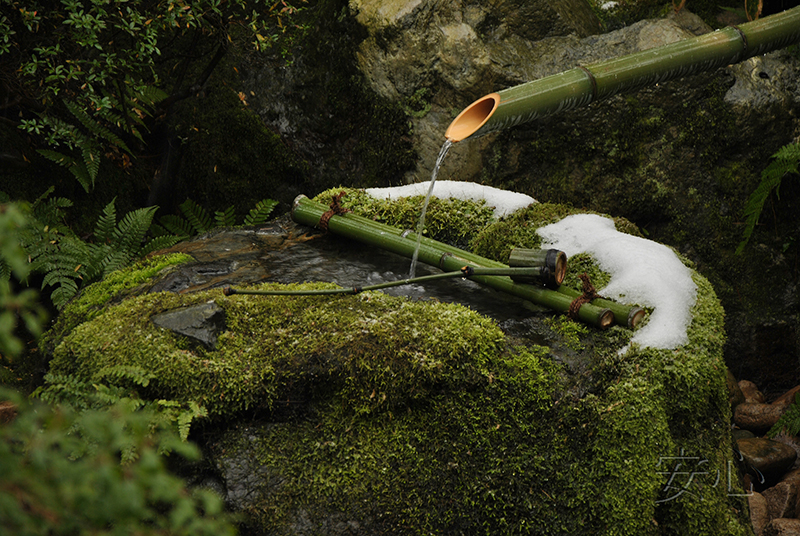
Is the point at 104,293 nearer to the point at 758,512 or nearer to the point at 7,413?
the point at 7,413

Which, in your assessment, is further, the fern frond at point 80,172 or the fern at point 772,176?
the fern frond at point 80,172

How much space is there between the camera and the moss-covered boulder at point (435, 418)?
2895 millimetres

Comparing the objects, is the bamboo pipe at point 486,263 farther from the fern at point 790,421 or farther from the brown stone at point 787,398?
the brown stone at point 787,398

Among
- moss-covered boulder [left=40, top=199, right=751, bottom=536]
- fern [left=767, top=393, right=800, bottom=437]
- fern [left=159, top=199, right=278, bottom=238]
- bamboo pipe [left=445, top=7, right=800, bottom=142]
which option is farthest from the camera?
fern [left=159, top=199, right=278, bottom=238]

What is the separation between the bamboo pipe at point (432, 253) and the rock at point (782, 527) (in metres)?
1.95

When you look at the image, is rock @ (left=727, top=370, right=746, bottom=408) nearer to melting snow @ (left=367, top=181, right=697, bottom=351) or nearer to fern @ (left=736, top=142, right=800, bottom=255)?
fern @ (left=736, top=142, right=800, bottom=255)

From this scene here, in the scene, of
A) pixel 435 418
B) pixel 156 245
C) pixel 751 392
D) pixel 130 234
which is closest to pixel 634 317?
pixel 435 418

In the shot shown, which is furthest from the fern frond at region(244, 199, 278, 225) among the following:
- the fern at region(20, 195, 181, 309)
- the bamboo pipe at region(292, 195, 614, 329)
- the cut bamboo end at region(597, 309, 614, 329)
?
the cut bamboo end at region(597, 309, 614, 329)

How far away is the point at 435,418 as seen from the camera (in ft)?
10.3

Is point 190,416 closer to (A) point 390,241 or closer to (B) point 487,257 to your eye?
(A) point 390,241

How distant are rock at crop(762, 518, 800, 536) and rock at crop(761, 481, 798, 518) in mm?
320

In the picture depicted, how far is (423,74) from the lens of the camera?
665 cm

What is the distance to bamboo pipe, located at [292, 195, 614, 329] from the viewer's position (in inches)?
144

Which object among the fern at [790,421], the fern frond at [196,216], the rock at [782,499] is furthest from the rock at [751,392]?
the fern frond at [196,216]
